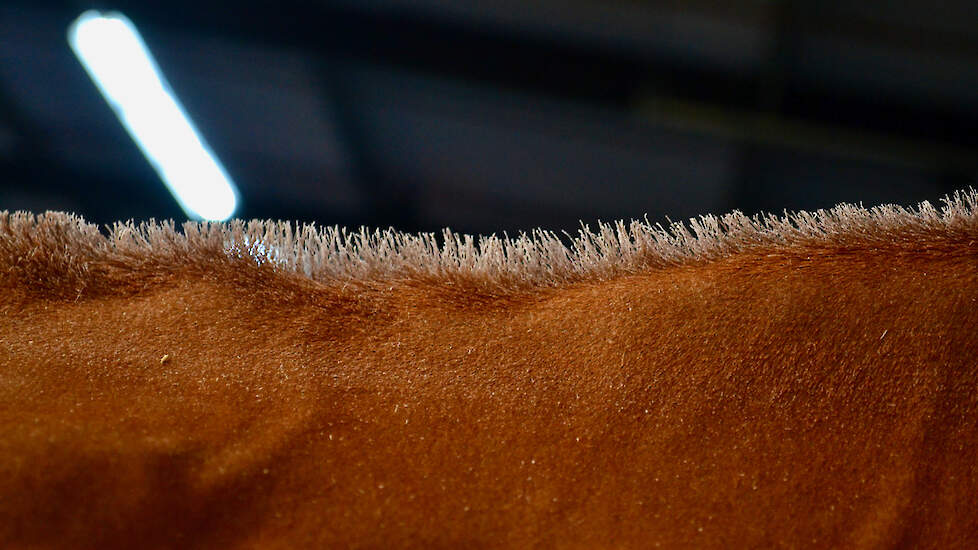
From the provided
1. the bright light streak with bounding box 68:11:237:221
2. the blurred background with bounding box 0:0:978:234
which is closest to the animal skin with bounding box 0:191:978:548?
the blurred background with bounding box 0:0:978:234

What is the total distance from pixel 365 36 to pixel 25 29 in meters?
1.27

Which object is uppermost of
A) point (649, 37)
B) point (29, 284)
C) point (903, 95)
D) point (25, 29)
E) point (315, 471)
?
point (25, 29)

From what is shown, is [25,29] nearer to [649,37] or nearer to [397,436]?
[649,37]

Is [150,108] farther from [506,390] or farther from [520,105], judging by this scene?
[506,390]

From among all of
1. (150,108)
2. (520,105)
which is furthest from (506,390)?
(150,108)

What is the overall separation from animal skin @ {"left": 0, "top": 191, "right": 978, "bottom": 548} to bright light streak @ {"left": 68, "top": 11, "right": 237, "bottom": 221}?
219 centimetres

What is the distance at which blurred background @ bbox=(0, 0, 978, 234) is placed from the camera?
204 centimetres

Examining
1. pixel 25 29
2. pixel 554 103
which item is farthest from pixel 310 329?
pixel 25 29

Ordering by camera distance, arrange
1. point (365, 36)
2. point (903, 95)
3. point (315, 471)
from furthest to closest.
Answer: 1. point (365, 36)
2. point (903, 95)
3. point (315, 471)

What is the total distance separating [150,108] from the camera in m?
2.56

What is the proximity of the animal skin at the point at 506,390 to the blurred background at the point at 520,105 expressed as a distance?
1417 mm

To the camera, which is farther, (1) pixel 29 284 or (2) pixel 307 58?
(2) pixel 307 58

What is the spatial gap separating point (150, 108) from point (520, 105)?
1.37 meters

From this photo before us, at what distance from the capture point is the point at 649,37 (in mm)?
2145
